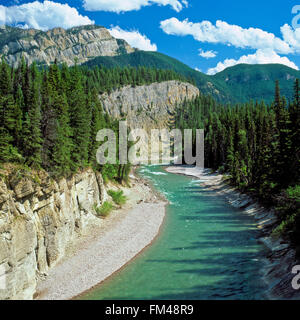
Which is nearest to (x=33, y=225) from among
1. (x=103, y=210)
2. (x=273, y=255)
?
(x=103, y=210)

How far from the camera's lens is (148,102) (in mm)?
174625

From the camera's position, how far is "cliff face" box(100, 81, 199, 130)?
162 m

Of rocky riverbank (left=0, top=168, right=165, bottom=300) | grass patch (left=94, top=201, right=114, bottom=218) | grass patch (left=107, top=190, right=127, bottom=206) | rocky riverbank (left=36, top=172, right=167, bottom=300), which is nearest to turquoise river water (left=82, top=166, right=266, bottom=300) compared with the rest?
rocky riverbank (left=36, top=172, right=167, bottom=300)

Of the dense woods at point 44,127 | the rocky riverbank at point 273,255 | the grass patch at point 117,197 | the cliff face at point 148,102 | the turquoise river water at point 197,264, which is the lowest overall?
the turquoise river water at point 197,264

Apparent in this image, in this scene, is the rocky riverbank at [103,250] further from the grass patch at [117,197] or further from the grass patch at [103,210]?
the grass patch at [117,197]

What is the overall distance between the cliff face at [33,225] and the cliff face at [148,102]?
13124cm

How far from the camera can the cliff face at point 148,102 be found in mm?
162250

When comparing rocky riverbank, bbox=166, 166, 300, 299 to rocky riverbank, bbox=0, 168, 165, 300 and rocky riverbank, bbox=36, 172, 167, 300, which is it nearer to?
rocky riverbank, bbox=36, 172, 167, 300

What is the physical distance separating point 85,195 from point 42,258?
41.8 ft

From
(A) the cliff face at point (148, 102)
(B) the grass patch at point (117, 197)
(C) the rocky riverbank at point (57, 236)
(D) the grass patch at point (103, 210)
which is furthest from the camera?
(A) the cliff face at point (148, 102)

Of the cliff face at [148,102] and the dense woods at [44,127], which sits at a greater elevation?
the cliff face at [148,102]

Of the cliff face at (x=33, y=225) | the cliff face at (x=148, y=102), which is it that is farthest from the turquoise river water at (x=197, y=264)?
the cliff face at (x=148, y=102)

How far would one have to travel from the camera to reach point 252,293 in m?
20.6
